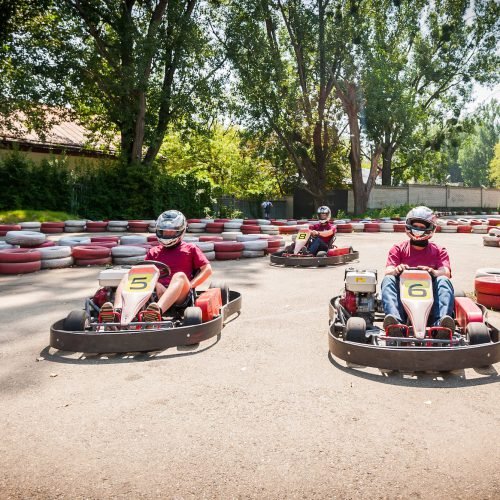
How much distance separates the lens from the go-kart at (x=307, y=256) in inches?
377

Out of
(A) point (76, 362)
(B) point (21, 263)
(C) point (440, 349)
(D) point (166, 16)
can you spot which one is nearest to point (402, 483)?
(C) point (440, 349)

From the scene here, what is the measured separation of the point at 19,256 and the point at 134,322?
17.0 feet

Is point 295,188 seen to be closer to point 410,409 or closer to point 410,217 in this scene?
point 410,217

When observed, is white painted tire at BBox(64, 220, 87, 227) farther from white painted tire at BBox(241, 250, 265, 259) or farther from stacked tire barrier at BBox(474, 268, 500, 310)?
stacked tire barrier at BBox(474, 268, 500, 310)

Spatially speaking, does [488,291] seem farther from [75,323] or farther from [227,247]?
[227,247]

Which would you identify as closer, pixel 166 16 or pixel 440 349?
pixel 440 349

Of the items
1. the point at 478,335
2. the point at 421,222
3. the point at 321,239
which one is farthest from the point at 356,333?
the point at 321,239

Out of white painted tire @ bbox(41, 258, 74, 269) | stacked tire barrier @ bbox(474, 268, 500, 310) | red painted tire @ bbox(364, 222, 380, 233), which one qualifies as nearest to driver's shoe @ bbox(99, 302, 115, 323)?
stacked tire barrier @ bbox(474, 268, 500, 310)

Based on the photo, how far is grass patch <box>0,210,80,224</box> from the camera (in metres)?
18.0

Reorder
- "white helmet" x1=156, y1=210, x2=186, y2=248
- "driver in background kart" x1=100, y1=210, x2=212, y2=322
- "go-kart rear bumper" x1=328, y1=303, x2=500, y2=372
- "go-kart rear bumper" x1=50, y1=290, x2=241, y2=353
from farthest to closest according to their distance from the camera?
"white helmet" x1=156, y1=210, x2=186, y2=248 → "driver in background kart" x1=100, y1=210, x2=212, y2=322 → "go-kart rear bumper" x1=50, y1=290, x2=241, y2=353 → "go-kart rear bumper" x1=328, y1=303, x2=500, y2=372

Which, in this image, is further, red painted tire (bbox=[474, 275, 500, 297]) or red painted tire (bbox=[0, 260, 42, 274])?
red painted tire (bbox=[0, 260, 42, 274])

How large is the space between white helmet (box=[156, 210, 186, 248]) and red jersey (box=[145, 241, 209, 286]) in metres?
0.09

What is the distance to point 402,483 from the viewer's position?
7.38 feet

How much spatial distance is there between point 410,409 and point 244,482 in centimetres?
121
